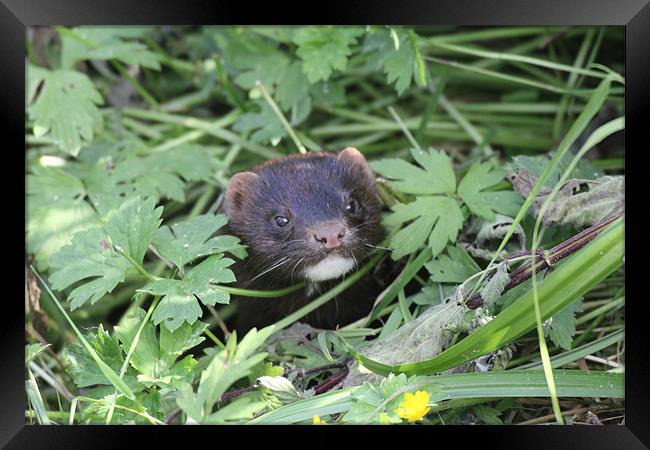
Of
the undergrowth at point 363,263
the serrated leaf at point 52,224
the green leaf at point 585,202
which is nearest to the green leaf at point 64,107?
the undergrowth at point 363,263

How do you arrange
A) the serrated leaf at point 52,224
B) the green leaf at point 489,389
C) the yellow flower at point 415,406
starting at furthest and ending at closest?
the serrated leaf at point 52,224
the green leaf at point 489,389
the yellow flower at point 415,406

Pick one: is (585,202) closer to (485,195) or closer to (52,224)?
(485,195)

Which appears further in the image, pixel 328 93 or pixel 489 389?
pixel 328 93

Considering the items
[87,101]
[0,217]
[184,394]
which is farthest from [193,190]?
[184,394]

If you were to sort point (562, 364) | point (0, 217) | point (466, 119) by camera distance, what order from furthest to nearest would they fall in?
point (466, 119) < point (562, 364) < point (0, 217)

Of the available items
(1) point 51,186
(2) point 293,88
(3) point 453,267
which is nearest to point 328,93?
(2) point 293,88

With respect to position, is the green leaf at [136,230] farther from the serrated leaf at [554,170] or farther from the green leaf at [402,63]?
the serrated leaf at [554,170]

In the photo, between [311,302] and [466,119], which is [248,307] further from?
[466,119]
